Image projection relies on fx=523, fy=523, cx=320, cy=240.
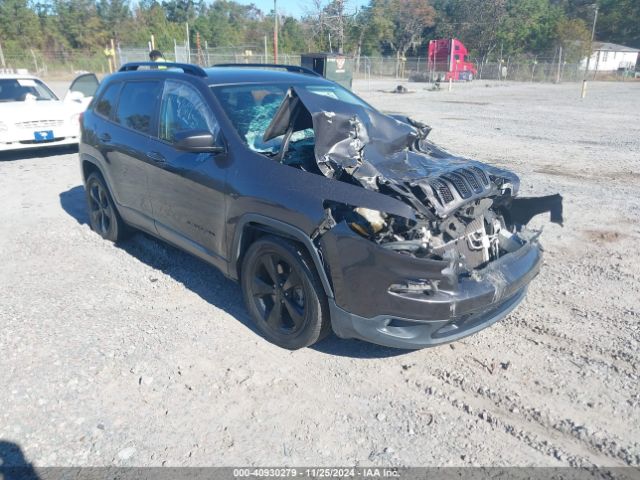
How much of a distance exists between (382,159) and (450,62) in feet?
146

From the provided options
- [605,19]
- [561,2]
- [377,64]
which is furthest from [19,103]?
[561,2]

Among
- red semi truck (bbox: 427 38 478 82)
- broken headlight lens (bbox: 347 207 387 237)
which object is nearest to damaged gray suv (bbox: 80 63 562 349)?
broken headlight lens (bbox: 347 207 387 237)

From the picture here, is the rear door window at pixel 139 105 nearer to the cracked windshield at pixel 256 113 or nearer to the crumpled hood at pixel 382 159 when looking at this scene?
the cracked windshield at pixel 256 113

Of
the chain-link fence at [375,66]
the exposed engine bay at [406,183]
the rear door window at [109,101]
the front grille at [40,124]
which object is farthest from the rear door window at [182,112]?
the chain-link fence at [375,66]

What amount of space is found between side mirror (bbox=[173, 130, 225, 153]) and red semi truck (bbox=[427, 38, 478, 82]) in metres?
42.3

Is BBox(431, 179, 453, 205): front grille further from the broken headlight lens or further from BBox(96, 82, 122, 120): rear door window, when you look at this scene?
BBox(96, 82, 122, 120): rear door window

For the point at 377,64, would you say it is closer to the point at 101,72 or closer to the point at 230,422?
the point at 101,72

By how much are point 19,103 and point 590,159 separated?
10993mm

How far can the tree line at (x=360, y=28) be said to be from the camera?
5306 cm

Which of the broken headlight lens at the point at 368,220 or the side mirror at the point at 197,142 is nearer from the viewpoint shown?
the broken headlight lens at the point at 368,220

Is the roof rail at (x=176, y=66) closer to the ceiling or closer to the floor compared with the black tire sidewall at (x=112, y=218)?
closer to the ceiling

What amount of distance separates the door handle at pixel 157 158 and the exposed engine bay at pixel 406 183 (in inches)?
43.9

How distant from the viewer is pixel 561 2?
85875 millimetres

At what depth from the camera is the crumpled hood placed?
10.7 ft
